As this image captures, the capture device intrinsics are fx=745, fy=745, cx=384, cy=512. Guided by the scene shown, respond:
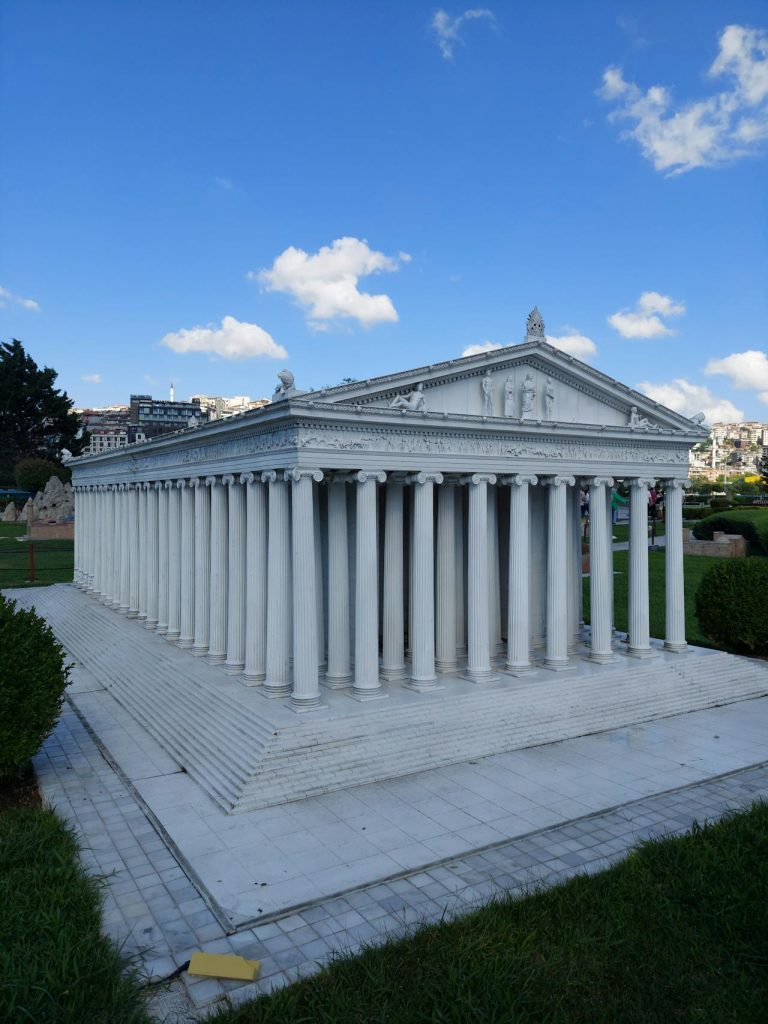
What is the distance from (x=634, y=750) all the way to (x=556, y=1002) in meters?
9.69

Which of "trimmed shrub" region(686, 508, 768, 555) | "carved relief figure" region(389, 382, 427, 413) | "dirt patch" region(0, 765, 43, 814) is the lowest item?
"dirt patch" region(0, 765, 43, 814)

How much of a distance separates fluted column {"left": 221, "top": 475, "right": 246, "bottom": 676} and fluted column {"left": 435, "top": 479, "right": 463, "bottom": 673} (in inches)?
212

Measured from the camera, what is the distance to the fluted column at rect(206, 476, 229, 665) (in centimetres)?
2153

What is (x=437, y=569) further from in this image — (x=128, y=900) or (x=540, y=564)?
(x=128, y=900)

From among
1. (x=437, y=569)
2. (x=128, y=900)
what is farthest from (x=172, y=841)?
(x=437, y=569)

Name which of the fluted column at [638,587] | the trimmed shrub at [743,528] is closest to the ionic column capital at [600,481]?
the fluted column at [638,587]

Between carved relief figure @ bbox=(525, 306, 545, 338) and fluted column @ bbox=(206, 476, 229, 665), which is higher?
carved relief figure @ bbox=(525, 306, 545, 338)

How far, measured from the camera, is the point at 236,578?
2050cm

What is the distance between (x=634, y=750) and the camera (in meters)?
17.3

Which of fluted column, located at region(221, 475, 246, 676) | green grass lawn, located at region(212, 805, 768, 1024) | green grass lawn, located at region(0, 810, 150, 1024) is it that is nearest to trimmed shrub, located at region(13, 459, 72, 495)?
fluted column, located at region(221, 475, 246, 676)

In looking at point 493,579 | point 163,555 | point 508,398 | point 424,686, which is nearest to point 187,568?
point 163,555

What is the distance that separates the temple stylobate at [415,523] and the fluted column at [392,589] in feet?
0.15

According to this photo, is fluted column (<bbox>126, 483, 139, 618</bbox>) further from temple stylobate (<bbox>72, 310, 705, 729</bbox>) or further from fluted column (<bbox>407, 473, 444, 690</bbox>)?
fluted column (<bbox>407, 473, 444, 690</bbox>)

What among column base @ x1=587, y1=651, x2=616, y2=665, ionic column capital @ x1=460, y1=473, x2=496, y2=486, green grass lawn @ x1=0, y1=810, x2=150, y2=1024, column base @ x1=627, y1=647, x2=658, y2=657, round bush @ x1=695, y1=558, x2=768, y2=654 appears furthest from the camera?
round bush @ x1=695, y1=558, x2=768, y2=654
